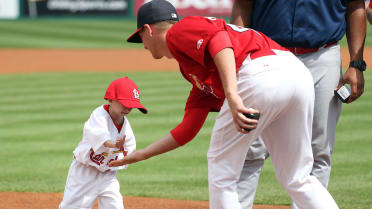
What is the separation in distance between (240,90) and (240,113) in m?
0.19

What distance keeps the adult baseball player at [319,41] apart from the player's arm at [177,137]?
744mm

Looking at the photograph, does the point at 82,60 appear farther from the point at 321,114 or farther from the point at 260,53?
the point at 260,53

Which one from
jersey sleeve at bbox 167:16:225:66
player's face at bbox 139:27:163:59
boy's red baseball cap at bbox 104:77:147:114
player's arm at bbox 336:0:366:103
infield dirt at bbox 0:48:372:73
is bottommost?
infield dirt at bbox 0:48:372:73

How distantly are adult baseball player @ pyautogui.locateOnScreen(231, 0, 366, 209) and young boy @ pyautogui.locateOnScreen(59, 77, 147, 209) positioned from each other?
86cm

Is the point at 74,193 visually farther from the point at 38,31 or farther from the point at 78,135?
the point at 38,31

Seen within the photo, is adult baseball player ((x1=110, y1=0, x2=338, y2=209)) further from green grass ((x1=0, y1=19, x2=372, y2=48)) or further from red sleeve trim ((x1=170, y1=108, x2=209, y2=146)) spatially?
green grass ((x1=0, y1=19, x2=372, y2=48))

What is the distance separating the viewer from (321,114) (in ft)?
13.6

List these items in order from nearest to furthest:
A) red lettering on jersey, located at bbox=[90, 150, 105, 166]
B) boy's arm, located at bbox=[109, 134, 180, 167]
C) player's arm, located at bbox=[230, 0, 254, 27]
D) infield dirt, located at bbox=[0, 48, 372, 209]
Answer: boy's arm, located at bbox=[109, 134, 180, 167]
player's arm, located at bbox=[230, 0, 254, 27]
red lettering on jersey, located at bbox=[90, 150, 105, 166]
infield dirt, located at bbox=[0, 48, 372, 209]

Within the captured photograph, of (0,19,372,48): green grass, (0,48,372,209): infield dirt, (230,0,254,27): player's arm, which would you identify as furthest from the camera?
(0,19,372,48): green grass

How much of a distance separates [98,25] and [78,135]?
2102 centimetres

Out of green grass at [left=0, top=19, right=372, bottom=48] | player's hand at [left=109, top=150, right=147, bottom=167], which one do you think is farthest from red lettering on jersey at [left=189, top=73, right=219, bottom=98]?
green grass at [left=0, top=19, right=372, bottom=48]

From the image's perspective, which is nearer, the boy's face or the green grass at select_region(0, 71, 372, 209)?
the boy's face

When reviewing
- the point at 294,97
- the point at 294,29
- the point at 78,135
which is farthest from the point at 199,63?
the point at 78,135

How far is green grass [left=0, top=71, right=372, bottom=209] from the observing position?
19.6 ft
